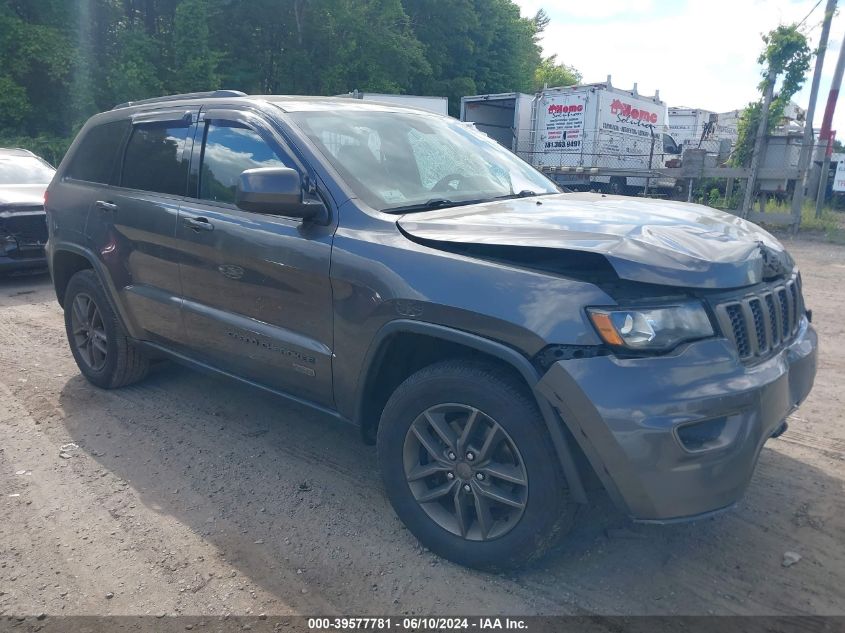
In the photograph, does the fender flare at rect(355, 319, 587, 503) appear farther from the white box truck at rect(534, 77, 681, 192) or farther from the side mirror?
the white box truck at rect(534, 77, 681, 192)

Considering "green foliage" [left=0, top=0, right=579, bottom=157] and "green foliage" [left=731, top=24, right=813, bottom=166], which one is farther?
"green foliage" [left=0, top=0, right=579, bottom=157]

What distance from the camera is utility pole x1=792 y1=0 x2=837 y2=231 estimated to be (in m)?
12.9

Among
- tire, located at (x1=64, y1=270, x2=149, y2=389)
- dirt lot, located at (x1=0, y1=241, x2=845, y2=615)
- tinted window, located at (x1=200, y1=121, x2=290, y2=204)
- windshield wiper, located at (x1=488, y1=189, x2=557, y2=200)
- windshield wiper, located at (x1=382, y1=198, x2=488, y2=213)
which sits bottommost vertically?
dirt lot, located at (x1=0, y1=241, x2=845, y2=615)

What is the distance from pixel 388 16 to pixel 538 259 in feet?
86.0

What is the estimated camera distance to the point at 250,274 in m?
3.38

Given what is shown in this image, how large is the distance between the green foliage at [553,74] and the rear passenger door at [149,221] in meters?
52.5

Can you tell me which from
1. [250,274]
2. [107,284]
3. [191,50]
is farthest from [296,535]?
[191,50]

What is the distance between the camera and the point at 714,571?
9.06 ft

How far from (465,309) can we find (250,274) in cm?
133

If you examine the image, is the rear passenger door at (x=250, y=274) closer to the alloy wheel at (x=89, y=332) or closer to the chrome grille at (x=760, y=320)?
the alloy wheel at (x=89, y=332)

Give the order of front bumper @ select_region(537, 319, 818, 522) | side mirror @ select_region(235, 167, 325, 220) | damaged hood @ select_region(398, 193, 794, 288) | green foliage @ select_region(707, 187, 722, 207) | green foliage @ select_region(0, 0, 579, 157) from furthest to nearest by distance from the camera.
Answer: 1. green foliage @ select_region(0, 0, 579, 157)
2. green foliage @ select_region(707, 187, 722, 207)
3. side mirror @ select_region(235, 167, 325, 220)
4. damaged hood @ select_region(398, 193, 794, 288)
5. front bumper @ select_region(537, 319, 818, 522)

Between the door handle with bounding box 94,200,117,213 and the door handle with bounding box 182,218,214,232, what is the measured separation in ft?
2.81

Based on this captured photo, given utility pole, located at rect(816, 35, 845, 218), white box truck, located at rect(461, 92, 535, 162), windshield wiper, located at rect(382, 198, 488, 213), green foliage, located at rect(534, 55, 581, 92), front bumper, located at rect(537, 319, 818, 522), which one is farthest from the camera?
green foliage, located at rect(534, 55, 581, 92)

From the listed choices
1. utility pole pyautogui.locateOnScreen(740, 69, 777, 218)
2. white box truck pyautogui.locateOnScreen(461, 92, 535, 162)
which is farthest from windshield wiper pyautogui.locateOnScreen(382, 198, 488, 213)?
white box truck pyautogui.locateOnScreen(461, 92, 535, 162)
